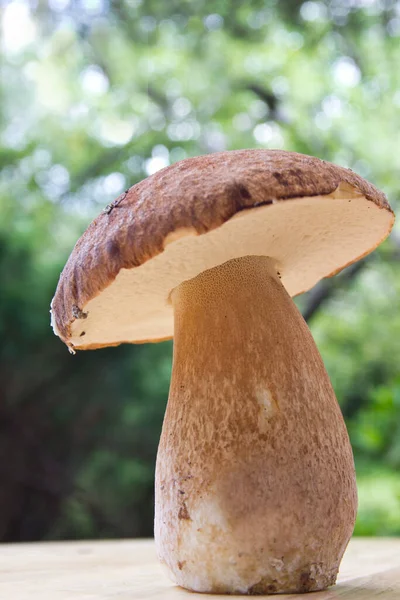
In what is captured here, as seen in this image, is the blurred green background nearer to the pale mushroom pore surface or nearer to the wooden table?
the wooden table

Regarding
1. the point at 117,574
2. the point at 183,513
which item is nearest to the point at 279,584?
the point at 183,513

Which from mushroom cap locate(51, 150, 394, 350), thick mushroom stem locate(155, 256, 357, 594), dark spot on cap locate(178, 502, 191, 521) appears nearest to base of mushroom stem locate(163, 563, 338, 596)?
thick mushroom stem locate(155, 256, 357, 594)

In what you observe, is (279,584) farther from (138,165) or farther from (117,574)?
(138,165)

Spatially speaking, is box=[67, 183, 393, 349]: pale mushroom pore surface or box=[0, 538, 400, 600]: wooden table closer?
box=[67, 183, 393, 349]: pale mushroom pore surface

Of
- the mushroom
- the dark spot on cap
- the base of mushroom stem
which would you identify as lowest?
the base of mushroom stem

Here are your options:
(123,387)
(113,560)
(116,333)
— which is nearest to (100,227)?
(116,333)

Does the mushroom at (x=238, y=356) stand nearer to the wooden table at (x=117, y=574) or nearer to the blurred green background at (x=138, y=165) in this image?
the wooden table at (x=117, y=574)
